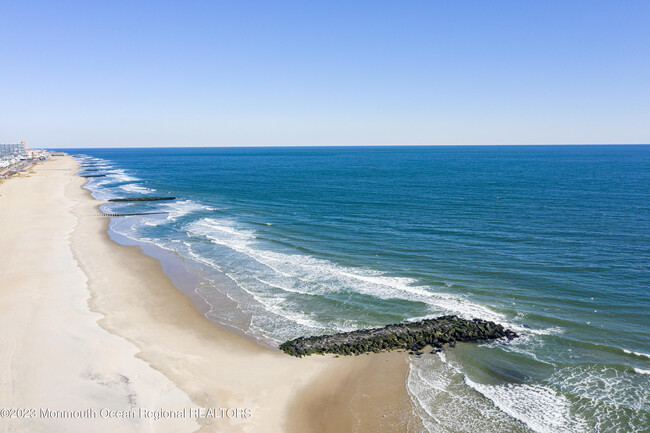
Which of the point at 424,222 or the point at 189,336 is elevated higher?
the point at 424,222

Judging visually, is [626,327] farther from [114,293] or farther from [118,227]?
[118,227]

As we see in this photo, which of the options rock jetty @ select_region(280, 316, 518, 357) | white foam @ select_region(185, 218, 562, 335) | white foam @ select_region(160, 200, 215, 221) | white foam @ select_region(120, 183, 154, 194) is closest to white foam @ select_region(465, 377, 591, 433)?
rock jetty @ select_region(280, 316, 518, 357)

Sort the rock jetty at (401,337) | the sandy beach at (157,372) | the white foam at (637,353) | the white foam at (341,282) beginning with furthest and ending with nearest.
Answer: the white foam at (341,282), the rock jetty at (401,337), the white foam at (637,353), the sandy beach at (157,372)

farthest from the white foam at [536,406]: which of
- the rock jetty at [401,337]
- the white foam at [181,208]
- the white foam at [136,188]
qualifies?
the white foam at [136,188]

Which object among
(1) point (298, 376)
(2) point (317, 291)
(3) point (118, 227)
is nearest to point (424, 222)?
(2) point (317, 291)

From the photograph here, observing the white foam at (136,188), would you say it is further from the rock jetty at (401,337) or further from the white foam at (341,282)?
the rock jetty at (401,337)

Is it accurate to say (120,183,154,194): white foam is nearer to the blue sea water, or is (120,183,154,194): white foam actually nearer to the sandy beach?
the blue sea water
